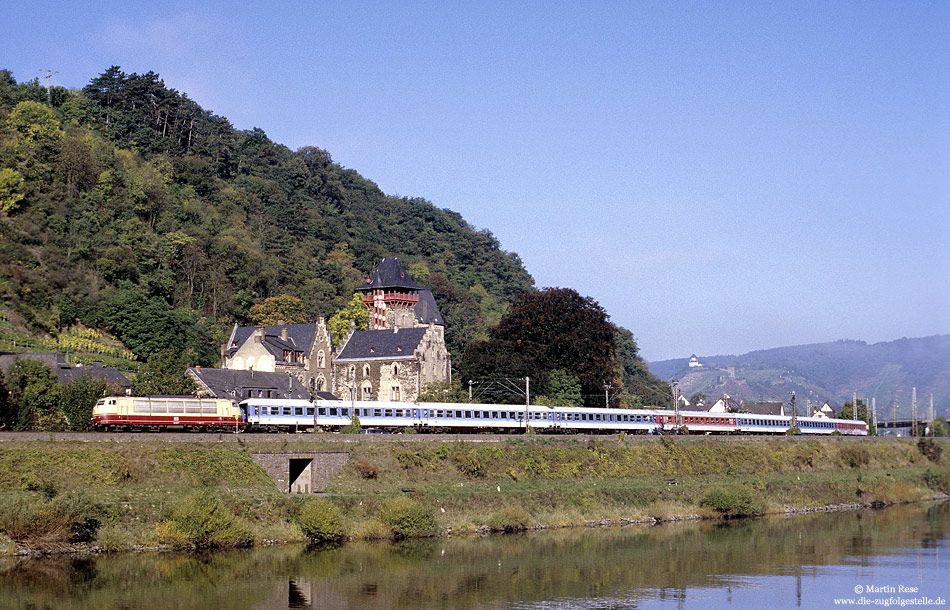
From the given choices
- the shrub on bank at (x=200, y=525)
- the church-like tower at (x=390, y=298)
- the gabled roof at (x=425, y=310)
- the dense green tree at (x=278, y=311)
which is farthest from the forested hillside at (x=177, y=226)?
the shrub on bank at (x=200, y=525)

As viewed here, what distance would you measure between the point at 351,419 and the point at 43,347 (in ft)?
105

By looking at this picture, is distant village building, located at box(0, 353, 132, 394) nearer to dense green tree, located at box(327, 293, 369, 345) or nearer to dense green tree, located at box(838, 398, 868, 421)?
dense green tree, located at box(327, 293, 369, 345)

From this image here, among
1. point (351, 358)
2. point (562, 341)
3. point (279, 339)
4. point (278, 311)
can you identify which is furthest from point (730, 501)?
point (278, 311)

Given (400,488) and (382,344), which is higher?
(382,344)

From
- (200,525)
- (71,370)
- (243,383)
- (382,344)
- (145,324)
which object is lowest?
(200,525)

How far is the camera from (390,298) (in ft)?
316

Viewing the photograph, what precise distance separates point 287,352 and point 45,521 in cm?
4743

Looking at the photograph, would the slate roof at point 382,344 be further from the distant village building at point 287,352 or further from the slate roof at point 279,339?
the slate roof at point 279,339

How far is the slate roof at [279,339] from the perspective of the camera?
285ft

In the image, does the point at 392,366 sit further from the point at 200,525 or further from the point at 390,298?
the point at 200,525

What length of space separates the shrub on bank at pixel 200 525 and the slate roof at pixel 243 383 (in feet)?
85.1

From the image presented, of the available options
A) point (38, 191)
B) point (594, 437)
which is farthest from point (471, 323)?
point (594, 437)

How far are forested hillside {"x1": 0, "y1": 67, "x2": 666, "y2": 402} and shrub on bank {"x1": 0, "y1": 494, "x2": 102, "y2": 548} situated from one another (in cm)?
4571

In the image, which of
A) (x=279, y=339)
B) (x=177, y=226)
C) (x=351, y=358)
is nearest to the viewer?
(x=279, y=339)
